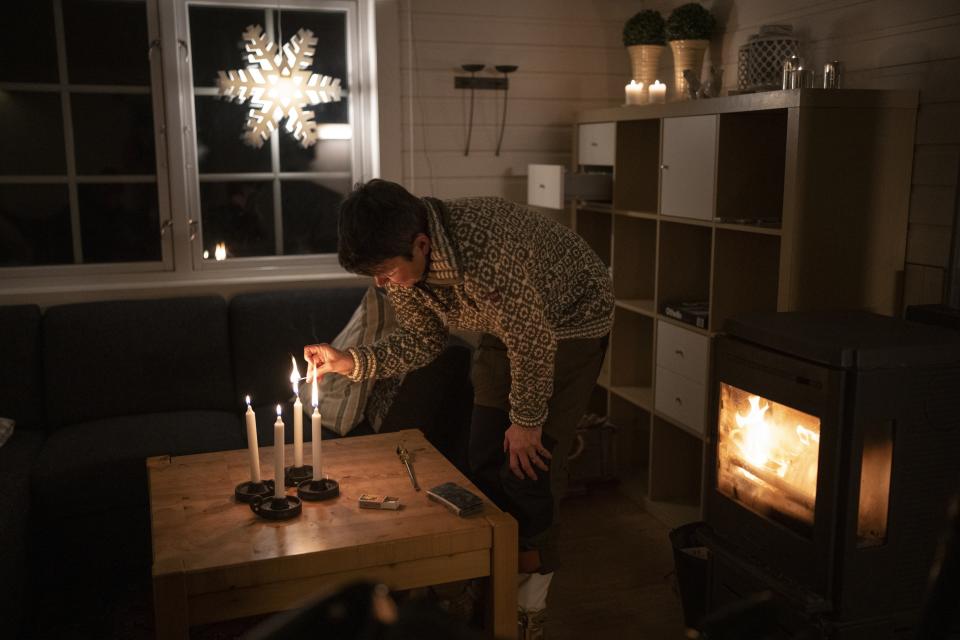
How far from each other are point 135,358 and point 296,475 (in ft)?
4.86

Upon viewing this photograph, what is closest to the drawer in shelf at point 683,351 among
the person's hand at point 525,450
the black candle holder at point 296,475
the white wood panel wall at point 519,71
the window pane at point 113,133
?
the white wood panel wall at point 519,71

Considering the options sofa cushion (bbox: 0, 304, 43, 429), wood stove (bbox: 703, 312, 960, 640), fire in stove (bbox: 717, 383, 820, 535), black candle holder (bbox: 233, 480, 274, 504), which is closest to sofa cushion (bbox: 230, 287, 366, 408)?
sofa cushion (bbox: 0, 304, 43, 429)

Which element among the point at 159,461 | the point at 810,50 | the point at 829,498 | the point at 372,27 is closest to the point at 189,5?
the point at 372,27

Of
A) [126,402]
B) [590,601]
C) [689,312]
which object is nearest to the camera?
[590,601]

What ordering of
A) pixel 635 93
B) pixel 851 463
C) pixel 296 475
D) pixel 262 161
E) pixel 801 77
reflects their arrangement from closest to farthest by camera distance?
pixel 851 463
pixel 296 475
pixel 801 77
pixel 635 93
pixel 262 161

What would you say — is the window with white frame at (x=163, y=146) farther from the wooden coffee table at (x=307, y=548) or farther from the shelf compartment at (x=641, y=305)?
the wooden coffee table at (x=307, y=548)

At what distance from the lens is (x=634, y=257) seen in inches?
149

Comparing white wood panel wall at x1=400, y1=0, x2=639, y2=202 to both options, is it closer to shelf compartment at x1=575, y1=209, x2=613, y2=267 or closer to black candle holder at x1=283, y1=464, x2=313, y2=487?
shelf compartment at x1=575, y1=209, x2=613, y2=267

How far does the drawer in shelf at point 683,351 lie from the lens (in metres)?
3.13

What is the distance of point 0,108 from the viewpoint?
3562 millimetres

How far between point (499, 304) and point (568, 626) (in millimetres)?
1148

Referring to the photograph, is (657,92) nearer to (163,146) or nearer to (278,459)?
(163,146)

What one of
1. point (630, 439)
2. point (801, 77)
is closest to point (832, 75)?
point (801, 77)

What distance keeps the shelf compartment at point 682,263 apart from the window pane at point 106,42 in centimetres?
220
